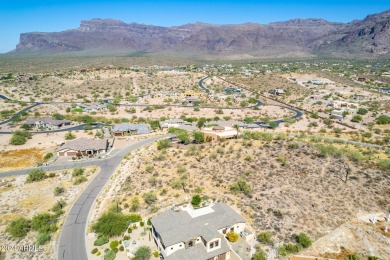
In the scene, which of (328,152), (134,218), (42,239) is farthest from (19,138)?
(328,152)

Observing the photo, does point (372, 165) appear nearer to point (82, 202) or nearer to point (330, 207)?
point (330, 207)

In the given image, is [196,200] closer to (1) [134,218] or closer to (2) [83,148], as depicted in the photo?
(1) [134,218]

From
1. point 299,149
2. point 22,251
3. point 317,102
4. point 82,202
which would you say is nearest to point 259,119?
point 317,102

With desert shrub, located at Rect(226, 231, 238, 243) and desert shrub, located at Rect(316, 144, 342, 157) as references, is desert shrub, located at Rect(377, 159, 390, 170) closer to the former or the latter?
desert shrub, located at Rect(316, 144, 342, 157)

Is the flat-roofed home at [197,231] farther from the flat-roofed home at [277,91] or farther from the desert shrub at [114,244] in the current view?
the flat-roofed home at [277,91]

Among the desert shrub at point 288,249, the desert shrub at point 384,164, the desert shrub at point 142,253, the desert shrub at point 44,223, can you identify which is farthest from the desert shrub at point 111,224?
the desert shrub at point 384,164

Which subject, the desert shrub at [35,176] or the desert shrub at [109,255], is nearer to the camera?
the desert shrub at [109,255]

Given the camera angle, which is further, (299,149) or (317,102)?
(317,102)

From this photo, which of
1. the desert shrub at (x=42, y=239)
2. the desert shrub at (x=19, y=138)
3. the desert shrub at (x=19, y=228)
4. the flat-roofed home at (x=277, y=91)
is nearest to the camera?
the desert shrub at (x=42, y=239)
